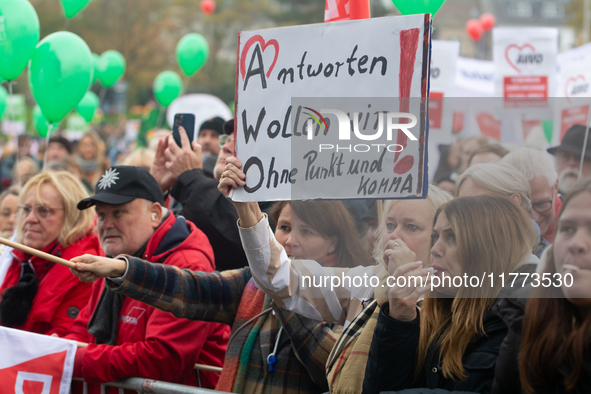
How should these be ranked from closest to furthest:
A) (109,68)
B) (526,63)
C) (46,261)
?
(46,261) → (526,63) → (109,68)

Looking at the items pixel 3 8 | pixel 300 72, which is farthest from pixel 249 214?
pixel 3 8

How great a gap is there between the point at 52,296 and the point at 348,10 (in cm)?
206

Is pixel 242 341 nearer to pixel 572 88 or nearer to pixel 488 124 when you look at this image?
pixel 488 124

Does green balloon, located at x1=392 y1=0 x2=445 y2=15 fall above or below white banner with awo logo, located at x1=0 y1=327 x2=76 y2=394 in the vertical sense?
above

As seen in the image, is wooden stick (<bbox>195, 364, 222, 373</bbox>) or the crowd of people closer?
the crowd of people

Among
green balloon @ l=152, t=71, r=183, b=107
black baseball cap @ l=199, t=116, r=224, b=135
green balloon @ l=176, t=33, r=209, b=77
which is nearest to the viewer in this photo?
black baseball cap @ l=199, t=116, r=224, b=135

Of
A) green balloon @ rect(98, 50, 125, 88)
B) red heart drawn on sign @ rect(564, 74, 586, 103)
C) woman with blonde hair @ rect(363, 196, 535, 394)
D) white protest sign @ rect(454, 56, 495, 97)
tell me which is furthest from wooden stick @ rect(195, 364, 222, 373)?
green balloon @ rect(98, 50, 125, 88)

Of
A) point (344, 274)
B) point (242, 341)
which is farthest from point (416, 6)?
point (242, 341)

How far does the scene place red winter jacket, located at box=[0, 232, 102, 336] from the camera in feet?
10.4

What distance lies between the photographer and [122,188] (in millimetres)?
2883

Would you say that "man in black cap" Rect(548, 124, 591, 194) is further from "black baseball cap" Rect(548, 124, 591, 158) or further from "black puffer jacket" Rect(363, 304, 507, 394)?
"black puffer jacket" Rect(363, 304, 507, 394)

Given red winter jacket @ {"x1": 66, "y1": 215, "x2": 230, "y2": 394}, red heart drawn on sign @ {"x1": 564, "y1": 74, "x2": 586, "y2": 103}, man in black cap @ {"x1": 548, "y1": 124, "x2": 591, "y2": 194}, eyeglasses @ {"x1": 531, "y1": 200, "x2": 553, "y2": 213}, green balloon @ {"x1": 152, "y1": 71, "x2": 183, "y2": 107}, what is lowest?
red winter jacket @ {"x1": 66, "y1": 215, "x2": 230, "y2": 394}

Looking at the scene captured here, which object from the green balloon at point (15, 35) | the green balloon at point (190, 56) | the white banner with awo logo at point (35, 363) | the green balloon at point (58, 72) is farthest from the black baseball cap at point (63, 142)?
the white banner with awo logo at point (35, 363)

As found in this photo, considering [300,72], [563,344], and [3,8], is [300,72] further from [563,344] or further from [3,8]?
[3,8]
